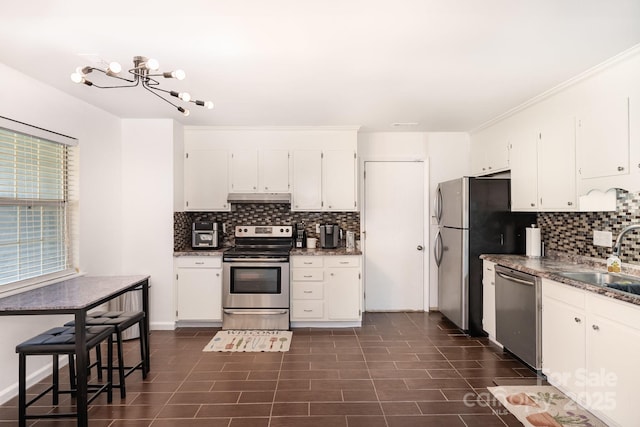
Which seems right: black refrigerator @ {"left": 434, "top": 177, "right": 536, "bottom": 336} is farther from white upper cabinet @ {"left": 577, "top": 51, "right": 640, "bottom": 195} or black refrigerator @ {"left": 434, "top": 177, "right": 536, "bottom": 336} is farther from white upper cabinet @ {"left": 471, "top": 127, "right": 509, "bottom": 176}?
white upper cabinet @ {"left": 577, "top": 51, "right": 640, "bottom": 195}

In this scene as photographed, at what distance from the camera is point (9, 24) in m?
2.13

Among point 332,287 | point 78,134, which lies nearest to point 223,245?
point 332,287

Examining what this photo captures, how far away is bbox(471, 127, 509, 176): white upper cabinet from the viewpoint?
13.3ft

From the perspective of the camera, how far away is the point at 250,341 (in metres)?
3.87

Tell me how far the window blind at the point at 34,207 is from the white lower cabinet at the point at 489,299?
13.3ft

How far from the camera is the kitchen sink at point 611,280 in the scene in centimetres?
252

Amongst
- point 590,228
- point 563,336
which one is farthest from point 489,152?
point 563,336

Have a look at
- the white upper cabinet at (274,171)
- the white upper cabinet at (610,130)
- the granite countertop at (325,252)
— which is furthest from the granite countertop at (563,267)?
the white upper cabinet at (274,171)

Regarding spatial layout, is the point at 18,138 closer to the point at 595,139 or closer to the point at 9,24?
the point at 9,24

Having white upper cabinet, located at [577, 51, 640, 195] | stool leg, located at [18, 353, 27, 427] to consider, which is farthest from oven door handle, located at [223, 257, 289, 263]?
white upper cabinet, located at [577, 51, 640, 195]

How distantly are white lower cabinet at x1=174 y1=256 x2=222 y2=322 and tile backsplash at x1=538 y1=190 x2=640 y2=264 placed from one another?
3581mm

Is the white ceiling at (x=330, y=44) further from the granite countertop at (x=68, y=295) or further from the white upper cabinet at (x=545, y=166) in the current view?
the granite countertop at (x=68, y=295)

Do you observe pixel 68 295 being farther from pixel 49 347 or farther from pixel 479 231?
pixel 479 231

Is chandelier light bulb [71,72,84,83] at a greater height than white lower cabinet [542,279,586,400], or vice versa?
chandelier light bulb [71,72,84,83]
